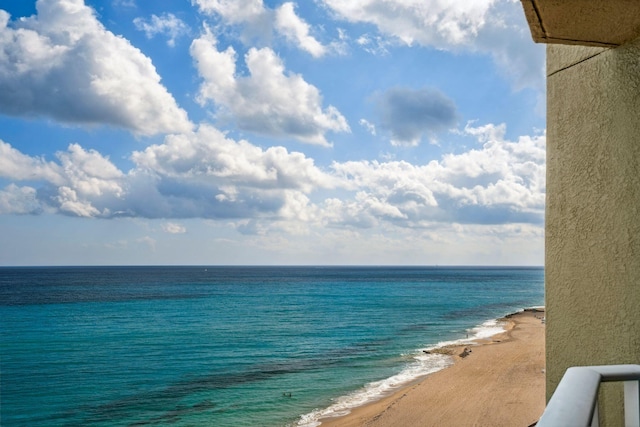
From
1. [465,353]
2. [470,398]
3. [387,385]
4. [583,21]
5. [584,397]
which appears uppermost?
[583,21]

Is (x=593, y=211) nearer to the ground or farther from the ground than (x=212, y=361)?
farther from the ground

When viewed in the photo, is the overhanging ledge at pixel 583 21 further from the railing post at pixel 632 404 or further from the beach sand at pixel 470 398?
the beach sand at pixel 470 398

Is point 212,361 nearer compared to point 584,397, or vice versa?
point 584,397

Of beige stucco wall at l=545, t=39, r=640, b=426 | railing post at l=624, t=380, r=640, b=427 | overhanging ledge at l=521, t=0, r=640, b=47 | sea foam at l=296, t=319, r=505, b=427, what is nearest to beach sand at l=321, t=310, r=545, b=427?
sea foam at l=296, t=319, r=505, b=427

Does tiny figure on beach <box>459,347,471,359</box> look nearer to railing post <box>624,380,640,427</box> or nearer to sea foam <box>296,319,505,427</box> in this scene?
sea foam <box>296,319,505,427</box>

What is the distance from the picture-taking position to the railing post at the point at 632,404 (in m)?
1.64

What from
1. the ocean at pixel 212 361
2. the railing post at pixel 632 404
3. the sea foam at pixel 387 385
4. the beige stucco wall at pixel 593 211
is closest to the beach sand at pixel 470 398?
the sea foam at pixel 387 385

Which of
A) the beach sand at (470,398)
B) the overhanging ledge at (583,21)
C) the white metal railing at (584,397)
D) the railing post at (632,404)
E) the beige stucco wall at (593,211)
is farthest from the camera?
the beach sand at (470,398)

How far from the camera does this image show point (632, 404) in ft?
5.42

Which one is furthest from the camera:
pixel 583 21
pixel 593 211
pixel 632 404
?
pixel 593 211

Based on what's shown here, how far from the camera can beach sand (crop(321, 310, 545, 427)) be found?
14525mm

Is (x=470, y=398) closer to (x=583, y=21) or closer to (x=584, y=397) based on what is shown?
(x=583, y=21)

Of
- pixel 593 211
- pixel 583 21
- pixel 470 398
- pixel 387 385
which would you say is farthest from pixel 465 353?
pixel 583 21

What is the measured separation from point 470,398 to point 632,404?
16482 mm
